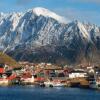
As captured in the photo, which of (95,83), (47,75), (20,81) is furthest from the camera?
(47,75)

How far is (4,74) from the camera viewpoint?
191125 mm

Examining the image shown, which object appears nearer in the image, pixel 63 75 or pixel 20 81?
pixel 20 81

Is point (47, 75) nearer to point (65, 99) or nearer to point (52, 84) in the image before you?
point (52, 84)

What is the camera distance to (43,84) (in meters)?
162

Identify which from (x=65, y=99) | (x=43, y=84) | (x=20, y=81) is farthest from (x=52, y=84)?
(x=65, y=99)

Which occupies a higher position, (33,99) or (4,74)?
(4,74)

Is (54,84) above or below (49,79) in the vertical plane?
below

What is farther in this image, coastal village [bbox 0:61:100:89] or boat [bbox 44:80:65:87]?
coastal village [bbox 0:61:100:89]

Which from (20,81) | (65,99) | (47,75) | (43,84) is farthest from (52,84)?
(65,99)

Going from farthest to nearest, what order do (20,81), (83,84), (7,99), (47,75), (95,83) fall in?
(47,75)
(20,81)
(83,84)
(95,83)
(7,99)

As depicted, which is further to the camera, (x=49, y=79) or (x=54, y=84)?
(x=49, y=79)

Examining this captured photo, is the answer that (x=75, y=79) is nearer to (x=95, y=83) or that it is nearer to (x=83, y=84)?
(x=83, y=84)

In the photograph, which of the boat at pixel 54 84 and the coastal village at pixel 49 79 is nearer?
the boat at pixel 54 84

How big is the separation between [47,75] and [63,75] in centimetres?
626
